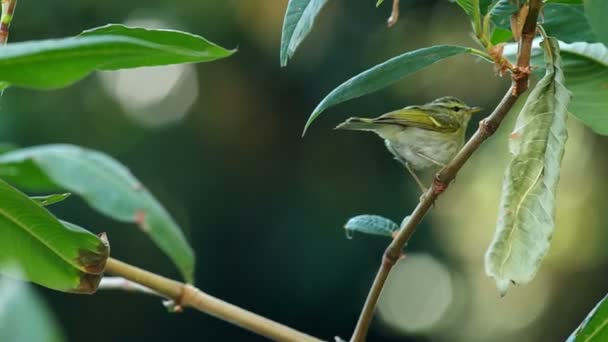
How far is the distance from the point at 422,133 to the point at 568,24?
583mm

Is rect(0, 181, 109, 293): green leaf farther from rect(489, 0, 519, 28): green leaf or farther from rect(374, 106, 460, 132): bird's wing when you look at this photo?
rect(374, 106, 460, 132): bird's wing

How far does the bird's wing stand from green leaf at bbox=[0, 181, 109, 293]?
69cm

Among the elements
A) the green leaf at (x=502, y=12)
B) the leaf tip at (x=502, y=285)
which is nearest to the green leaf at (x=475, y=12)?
the green leaf at (x=502, y=12)

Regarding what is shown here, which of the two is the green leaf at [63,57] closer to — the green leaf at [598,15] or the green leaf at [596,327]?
the green leaf at [598,15]

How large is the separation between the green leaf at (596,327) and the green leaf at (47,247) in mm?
248

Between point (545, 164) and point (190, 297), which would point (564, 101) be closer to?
point (545, 164)

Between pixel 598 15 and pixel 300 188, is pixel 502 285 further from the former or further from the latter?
pixel 300 188

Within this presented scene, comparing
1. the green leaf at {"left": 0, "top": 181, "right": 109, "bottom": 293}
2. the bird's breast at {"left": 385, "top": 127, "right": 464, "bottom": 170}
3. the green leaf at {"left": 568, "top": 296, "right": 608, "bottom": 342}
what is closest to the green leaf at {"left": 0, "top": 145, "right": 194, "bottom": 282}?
the green leaf at {"left": 0, "top": 181, "right": 109, "bottom": 293}

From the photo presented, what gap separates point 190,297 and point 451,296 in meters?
2.75

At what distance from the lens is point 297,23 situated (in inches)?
19.0

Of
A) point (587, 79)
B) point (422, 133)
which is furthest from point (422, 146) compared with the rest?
point (587, 79)

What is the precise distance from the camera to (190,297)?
1.52 ft

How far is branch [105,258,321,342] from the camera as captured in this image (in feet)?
1.41

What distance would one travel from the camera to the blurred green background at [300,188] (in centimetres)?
300
